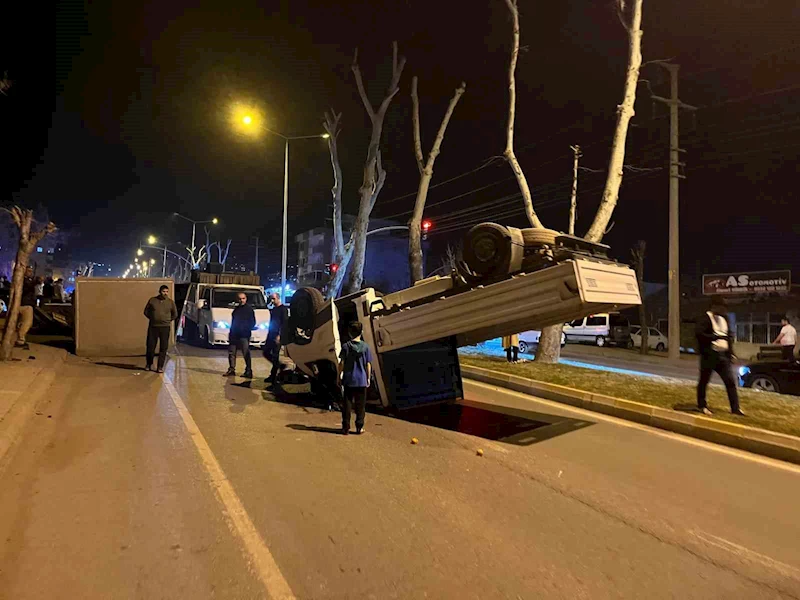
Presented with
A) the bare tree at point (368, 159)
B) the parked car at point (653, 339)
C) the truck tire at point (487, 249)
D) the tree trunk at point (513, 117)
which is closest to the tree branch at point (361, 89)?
the bare tree at point (368, 159)

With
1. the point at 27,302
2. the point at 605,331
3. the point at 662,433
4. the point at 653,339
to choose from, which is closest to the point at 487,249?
the point at 662,433

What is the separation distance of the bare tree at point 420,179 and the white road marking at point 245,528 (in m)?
13.7

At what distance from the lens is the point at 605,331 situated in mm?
32188

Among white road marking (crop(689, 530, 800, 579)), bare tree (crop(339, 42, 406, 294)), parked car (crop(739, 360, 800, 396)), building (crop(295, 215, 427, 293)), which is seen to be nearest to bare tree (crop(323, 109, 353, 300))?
bare tree (crop(339, 42, 406, 294))

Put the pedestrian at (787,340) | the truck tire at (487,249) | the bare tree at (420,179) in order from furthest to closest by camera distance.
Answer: the bare tree at (420,179)
the pedestrian at (787,340)
the truck tire at (487,249)

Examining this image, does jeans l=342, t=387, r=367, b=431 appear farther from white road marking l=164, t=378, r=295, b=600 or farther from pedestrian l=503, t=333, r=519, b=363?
pedestrian l=503, t=333, r=519, b=363

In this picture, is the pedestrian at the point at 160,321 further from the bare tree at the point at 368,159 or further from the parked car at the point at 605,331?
the parked car at the point at 605,331

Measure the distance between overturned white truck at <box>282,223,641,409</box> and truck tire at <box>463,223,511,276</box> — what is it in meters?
0.01

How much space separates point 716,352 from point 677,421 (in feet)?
3.76

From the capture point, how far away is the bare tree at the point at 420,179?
64.7 feet

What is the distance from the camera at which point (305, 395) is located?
964cm

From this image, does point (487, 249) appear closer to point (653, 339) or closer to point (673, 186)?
point (673, 186)

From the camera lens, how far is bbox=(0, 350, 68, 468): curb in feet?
19.9

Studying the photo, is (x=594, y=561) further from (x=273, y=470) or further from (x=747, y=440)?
(x=747, y=440)
